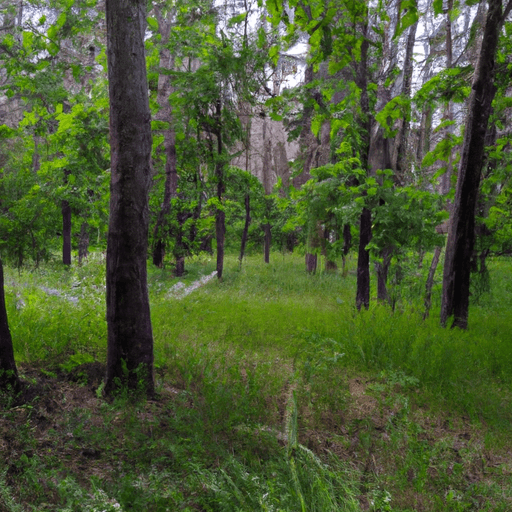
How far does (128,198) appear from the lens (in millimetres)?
3209

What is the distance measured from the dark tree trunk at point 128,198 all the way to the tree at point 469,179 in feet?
14.6

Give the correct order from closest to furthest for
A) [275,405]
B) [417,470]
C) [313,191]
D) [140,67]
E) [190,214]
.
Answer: [417,470] < [140,67] < [275,405] < [313,191] < [190,214]

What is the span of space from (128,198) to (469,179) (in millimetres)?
4682

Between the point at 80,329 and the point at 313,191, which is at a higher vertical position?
the point at 313,191

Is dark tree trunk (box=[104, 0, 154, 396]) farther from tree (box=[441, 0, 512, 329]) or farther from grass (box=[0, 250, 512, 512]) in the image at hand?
tree (box=[441, 0, 512, 329])

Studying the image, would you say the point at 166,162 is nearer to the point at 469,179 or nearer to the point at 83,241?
the point at 83,241

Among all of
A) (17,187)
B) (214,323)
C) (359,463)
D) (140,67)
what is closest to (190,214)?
(17,187)

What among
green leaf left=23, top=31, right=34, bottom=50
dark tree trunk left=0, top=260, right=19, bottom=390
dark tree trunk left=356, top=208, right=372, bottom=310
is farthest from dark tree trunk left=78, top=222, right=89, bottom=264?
dark tree trunk left=0, top=260, right=19, bottom=390

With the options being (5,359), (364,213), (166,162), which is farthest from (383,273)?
(166,162)

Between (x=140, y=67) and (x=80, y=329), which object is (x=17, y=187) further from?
(x=140, y=67)

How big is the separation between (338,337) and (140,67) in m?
4.07

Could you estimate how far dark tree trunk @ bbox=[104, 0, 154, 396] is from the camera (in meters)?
3.13

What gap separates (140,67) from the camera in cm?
319

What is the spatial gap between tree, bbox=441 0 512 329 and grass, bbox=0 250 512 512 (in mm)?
552
